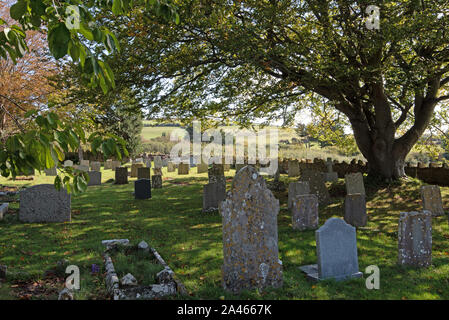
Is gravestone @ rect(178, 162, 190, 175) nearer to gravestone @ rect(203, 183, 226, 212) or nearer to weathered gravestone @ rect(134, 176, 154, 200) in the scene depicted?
Result: weathered gravestone @ rect(134, 176, 154, 200)

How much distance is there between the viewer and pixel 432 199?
11.1 meters

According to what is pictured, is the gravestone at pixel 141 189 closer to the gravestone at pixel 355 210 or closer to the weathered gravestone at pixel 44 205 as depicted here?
the weathered gravestone at pixel 44 205

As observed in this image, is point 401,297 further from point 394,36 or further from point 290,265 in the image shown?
point 394,36

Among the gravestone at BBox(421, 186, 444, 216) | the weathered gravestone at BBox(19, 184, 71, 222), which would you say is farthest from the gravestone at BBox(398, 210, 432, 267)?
the weathered gravestone at BBox(19, 184, 71, 222)

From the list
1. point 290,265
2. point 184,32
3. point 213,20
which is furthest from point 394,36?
point 290,265

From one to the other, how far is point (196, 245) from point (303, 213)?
3.32 m

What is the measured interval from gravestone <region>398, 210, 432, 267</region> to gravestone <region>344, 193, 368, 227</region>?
125 inches

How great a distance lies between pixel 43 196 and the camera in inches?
415

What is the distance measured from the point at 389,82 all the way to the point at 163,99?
8.49 m

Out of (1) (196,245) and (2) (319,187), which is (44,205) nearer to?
(1) (196,245)

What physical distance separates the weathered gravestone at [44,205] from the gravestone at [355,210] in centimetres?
830

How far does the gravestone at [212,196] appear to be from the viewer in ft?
40.6

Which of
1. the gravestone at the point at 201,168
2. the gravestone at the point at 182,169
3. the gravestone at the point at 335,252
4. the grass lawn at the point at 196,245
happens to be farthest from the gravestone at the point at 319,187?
the gravestone at the point at 201,168

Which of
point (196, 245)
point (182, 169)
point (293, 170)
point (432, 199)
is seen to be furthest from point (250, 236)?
point (182, 169)
